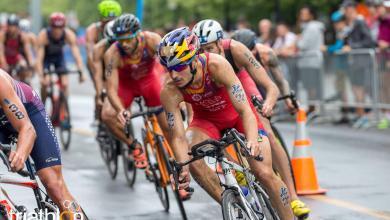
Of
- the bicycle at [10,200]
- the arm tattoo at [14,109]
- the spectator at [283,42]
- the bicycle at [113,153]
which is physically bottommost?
the bicycle at [113,153]

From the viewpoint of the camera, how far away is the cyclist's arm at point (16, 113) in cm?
702

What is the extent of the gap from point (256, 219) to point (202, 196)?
14.2 ft

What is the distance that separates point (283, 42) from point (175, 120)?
1378cm

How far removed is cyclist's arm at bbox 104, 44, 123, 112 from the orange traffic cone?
79.5 inches

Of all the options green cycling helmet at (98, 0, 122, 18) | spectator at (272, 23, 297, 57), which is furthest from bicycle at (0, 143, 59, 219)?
spectator at (272, 23, 297, 57)

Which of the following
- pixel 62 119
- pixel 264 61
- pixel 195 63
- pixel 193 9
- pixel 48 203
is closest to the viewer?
pixel 48 203

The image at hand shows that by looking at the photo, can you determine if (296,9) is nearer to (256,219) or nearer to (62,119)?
(62,119)

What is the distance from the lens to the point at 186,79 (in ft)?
26.2

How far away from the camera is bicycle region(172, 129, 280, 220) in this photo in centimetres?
748

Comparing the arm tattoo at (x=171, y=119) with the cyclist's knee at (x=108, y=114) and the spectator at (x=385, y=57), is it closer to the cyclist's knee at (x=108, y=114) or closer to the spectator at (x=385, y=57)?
the cyclist's knee at (x=108, y=114)

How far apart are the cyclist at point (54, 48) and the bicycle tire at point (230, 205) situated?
375 inches

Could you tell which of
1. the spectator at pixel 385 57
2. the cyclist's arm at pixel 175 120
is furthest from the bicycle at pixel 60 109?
the cyclist's arm at pixel 175 120

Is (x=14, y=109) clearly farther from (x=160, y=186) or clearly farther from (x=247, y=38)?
(x=247, y=38)

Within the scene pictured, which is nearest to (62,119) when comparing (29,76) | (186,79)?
(29,76)
